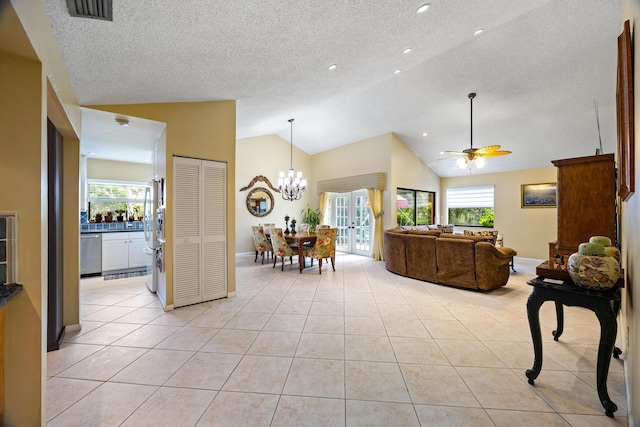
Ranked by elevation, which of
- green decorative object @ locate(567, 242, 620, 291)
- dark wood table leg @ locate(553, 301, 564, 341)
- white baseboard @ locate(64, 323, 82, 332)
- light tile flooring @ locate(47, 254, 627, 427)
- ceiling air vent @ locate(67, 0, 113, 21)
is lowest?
light tile flooring @ locate(47, 254, 627, 427)

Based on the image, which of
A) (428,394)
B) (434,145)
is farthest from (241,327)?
(434,145)

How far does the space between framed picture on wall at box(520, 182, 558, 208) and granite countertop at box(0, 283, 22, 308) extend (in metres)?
8.72

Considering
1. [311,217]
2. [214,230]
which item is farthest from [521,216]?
[214,230]

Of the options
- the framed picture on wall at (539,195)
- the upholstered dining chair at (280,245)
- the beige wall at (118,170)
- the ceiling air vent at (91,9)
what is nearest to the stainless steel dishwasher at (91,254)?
the beige wall at (118,170)

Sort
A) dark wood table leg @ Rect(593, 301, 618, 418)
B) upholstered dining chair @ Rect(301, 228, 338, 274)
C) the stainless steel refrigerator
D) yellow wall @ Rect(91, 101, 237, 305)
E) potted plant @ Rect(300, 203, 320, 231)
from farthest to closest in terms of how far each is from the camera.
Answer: potted plant @ Rect(300, 203, 320, 231), upholstered dining chair @ Rect(301, 228, 338, 274), the stainless steel refrigerator, yellow wall @ Rect(91, 101, 237, 305), dark wood table leg @ Rect(593, 301, 618, 418)

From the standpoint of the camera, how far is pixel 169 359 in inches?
88.3

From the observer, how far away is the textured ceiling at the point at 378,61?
77.2 inches

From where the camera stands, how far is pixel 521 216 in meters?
6.89

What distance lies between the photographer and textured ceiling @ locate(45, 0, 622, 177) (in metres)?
1.96

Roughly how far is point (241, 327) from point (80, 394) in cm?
131

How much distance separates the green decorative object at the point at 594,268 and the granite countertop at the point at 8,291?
308 cm

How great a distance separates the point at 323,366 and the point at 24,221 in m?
2.09

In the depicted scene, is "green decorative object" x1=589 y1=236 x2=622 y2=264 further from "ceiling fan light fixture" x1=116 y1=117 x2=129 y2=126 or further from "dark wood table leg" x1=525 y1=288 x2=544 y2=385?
"ceiling fan light fixture" x1=116 y1=117 x2=129 y2=126

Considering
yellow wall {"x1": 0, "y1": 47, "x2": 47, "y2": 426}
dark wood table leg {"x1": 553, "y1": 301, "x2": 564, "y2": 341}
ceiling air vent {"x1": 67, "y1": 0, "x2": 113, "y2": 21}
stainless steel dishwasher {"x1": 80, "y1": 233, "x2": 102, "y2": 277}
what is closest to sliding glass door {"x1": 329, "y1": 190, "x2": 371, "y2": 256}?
dark wood table leg {"x1": 553, "y1": 301, "x2": 564, "y2": 341}
